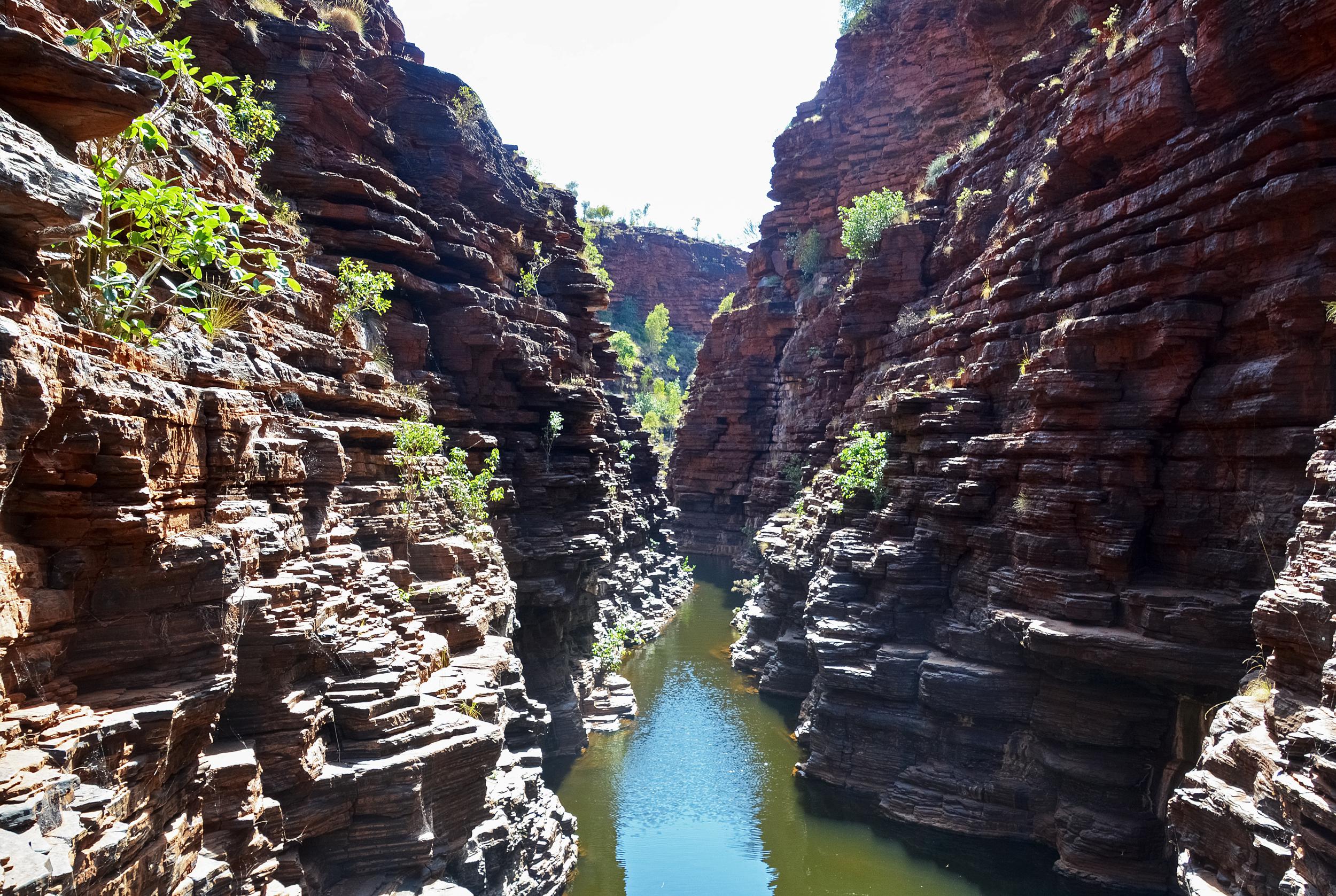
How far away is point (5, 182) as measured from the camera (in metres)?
4.64

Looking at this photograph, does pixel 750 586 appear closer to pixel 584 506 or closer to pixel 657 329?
pixel 584 506

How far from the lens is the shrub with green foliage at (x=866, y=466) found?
21109mm

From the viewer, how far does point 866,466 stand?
860 inches

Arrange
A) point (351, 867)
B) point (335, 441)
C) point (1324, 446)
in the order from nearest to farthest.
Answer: point (351, 867)
point (1324, 446)
point (335, 441)

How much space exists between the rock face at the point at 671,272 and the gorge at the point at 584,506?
50409mm

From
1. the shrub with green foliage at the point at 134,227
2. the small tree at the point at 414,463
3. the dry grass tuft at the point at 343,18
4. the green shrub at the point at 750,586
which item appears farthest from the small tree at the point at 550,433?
the shrub with green foliage at the point at 134,227

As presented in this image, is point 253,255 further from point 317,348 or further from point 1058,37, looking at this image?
point 1058,37

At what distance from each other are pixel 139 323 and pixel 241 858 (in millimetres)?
5118

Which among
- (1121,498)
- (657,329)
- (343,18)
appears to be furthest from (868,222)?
(657,329)

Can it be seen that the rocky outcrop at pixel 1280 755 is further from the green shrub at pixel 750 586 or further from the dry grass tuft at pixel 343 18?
the dry grass tuft at pixel 343 18

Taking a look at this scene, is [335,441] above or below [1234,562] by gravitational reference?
above

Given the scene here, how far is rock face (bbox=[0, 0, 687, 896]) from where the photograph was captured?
531 cm

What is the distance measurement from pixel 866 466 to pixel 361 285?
13.6m

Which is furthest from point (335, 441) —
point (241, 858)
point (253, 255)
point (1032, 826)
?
point (1032, 826)
